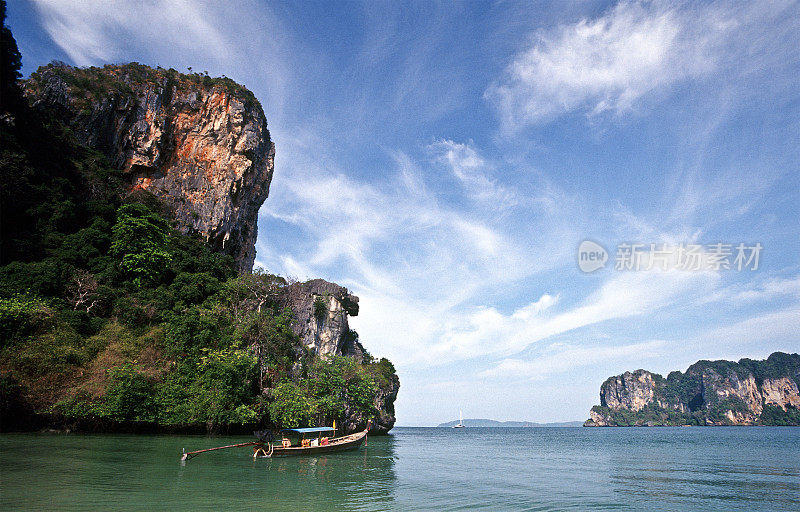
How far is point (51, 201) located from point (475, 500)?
3146 centimetres

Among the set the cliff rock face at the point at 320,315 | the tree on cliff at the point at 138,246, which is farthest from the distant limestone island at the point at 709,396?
the tree on cliff at the point at 138,246

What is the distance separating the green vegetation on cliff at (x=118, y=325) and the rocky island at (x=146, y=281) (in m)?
0.09

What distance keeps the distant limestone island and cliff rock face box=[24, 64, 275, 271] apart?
487 ft

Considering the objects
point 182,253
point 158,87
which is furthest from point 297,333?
point 158,87

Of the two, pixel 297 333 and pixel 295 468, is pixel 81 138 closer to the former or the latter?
pixel 297 333

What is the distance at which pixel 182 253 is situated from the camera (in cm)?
3325

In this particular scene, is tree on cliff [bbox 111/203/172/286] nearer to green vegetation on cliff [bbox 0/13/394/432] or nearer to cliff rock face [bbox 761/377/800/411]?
green vegetation on cliff [bbox 0/13/394/432]

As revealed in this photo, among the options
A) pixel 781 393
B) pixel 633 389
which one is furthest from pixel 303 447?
pixel 781 393

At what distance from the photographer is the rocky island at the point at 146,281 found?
888 inches

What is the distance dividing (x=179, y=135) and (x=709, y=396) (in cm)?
15891

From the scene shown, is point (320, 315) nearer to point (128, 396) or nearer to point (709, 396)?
point (128, 396)

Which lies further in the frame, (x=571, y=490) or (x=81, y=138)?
(x=81, y=138)

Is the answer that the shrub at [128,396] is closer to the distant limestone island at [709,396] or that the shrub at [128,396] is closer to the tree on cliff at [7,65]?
the tree on cliff at [7,65]

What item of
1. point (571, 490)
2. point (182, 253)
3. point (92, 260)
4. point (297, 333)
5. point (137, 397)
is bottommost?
point (571, 490)
